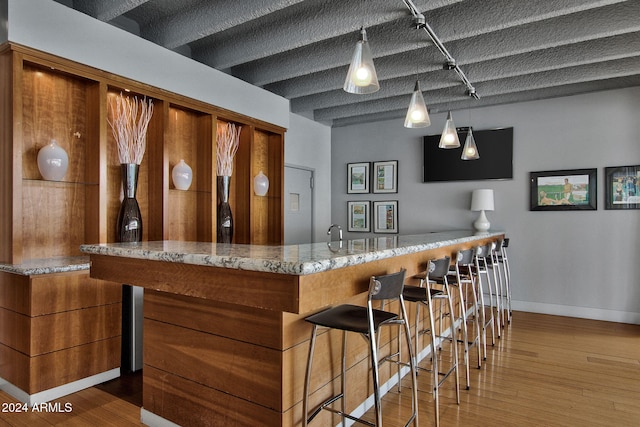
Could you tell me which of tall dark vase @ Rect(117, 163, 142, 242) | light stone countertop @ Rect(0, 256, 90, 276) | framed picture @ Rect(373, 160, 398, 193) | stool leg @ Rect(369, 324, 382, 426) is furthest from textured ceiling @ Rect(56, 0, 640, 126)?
stool leg @ Rect(369, 324, 382, 426)

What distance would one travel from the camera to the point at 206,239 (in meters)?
3.96

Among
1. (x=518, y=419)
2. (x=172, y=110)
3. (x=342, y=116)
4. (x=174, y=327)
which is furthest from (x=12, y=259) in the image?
(x=342, y=116)

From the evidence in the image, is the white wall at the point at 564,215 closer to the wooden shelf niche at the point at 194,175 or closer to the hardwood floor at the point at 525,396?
the hardwood floor at the point at 525,396

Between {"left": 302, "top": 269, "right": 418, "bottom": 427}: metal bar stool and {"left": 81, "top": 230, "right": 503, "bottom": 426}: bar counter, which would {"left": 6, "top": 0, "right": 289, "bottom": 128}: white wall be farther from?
{"left": 302, "top": 269, "right": 418, "bottom": 427}: metal bar stool

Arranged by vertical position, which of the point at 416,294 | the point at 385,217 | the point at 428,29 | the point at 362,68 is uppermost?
the point at 428,29

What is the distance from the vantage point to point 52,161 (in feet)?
9.18

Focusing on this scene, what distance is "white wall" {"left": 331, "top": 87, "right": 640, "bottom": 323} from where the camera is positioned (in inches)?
180

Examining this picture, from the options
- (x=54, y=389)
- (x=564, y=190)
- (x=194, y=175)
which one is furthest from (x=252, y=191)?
(x=564, y=190)

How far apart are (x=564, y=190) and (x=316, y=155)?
345cm

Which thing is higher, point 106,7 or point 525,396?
point 106,7

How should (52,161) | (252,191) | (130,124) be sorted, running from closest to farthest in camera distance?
1. (52,161)
2. (130,124)
3. (252,191)

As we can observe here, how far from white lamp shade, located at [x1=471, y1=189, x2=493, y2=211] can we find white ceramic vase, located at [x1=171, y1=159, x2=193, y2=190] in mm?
3554

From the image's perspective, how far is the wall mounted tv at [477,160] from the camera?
17.1ft

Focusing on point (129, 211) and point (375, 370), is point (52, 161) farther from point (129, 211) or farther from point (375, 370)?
point (375, 370)
